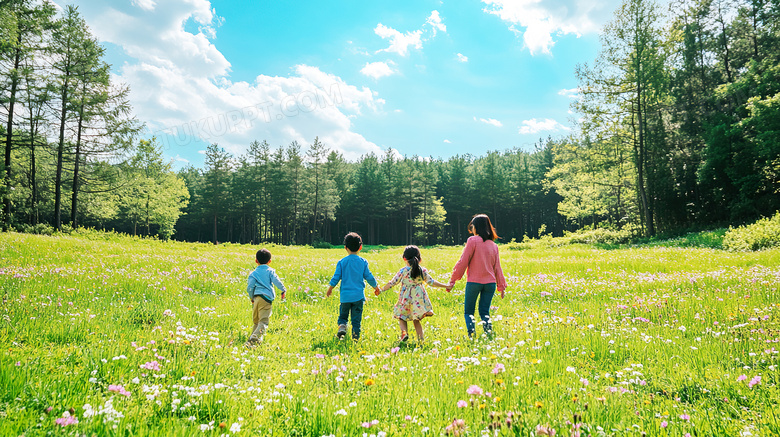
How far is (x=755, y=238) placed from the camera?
1798cm

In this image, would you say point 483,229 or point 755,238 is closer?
point 483,229

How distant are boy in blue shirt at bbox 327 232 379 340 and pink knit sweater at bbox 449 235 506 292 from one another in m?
1.61

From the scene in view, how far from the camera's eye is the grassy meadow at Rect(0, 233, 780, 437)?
286 cm

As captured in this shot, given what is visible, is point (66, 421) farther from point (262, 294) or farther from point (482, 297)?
point (482, 297)

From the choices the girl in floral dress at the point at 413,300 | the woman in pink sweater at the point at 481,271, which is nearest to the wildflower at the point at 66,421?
the girl in floral dress at the point at 413,300

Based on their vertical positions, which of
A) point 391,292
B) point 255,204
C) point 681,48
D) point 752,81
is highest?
point 681,48

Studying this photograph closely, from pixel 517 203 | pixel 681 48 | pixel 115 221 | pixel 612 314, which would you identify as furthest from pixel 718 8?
pixel 115 221

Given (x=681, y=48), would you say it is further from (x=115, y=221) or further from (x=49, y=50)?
(x=115, y=221)

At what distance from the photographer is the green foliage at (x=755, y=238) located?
1745cm

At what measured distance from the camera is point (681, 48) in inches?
1288

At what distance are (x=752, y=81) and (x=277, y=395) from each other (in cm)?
3822

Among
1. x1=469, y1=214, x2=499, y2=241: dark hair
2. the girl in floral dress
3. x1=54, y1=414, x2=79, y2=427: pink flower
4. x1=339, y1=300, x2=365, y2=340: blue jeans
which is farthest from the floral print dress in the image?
x1=54, y1=414, x2=79, y2=427: pink flower

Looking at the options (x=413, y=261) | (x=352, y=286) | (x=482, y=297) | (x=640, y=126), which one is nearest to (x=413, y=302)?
(x=413, y=261)

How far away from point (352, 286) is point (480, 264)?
91.9 inches
